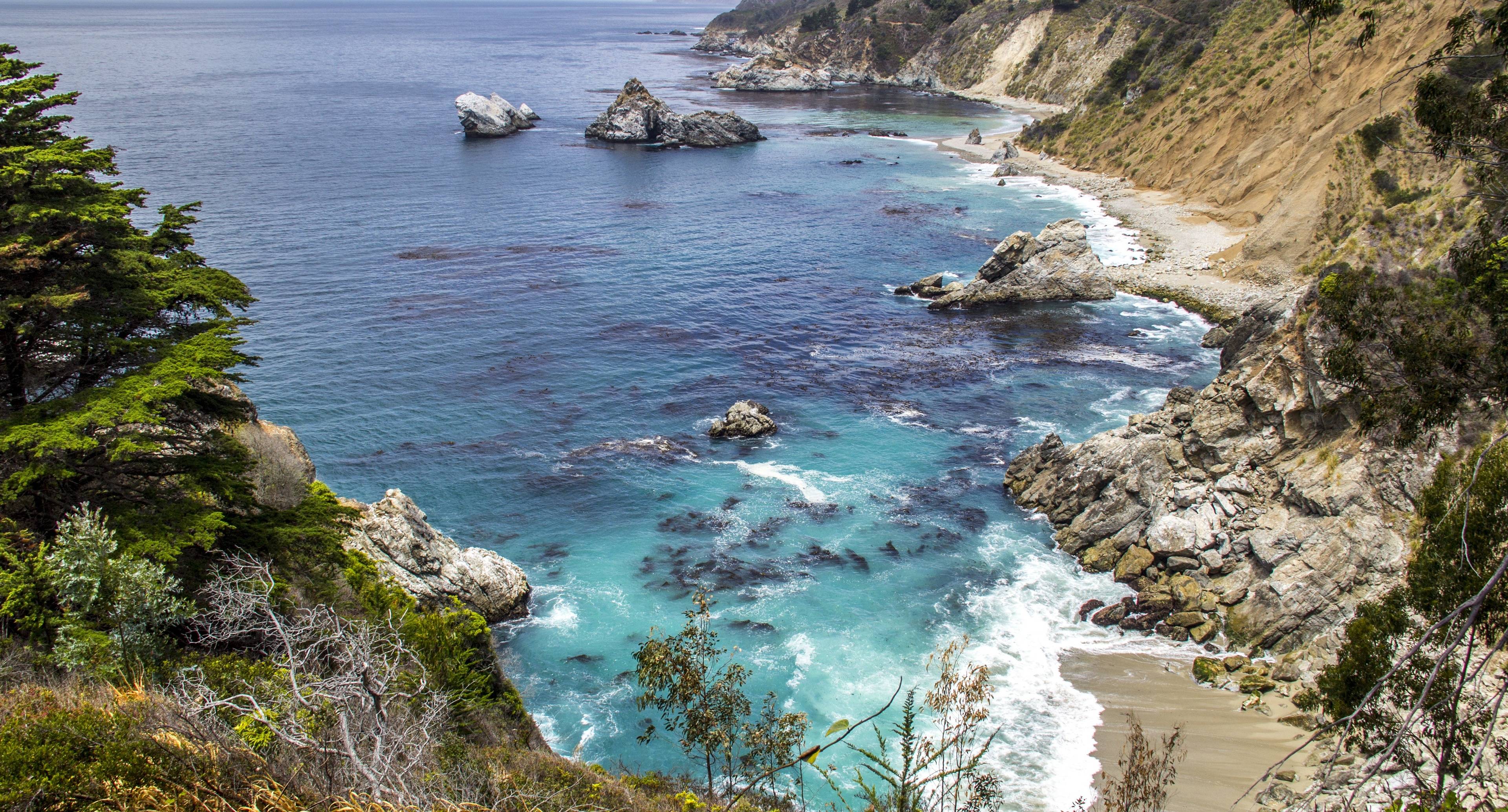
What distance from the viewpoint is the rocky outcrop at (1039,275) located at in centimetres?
6775

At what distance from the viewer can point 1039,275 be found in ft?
225

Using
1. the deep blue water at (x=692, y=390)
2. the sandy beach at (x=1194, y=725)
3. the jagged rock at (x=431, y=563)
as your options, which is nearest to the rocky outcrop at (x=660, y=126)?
the deep blue water at (x=692, y=390)

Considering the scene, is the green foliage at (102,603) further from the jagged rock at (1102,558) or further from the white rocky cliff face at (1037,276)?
the white rocky cliff face at (1037,276)

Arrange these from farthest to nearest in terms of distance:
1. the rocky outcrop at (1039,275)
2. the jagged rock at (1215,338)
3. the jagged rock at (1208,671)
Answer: the rocky outcrop at (1039,275), the jagged rock at (1215,338), the jagged rock at (1208,671)

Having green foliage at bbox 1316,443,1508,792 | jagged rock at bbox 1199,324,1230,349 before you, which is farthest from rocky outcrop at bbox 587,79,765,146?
green foliage at bbox 1316,443,1508,792

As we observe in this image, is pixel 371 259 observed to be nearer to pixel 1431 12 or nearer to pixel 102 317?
pixel 102 317

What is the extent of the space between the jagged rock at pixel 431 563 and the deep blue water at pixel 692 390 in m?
1.29

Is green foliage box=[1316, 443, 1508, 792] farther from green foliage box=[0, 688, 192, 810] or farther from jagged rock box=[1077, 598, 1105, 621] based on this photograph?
green foliage box=[0, 688, 192, 810]

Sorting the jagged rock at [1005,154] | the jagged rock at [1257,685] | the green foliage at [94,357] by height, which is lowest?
the jagged rock at [1257,685]

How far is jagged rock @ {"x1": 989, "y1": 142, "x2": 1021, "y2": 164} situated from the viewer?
11825 cm

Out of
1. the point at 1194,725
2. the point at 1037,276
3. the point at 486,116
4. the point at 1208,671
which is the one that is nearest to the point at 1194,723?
the point at 1194,725

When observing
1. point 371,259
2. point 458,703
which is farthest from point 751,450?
point 371,259

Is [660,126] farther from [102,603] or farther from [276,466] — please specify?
[102,603]

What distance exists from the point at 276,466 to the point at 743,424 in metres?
23.8
